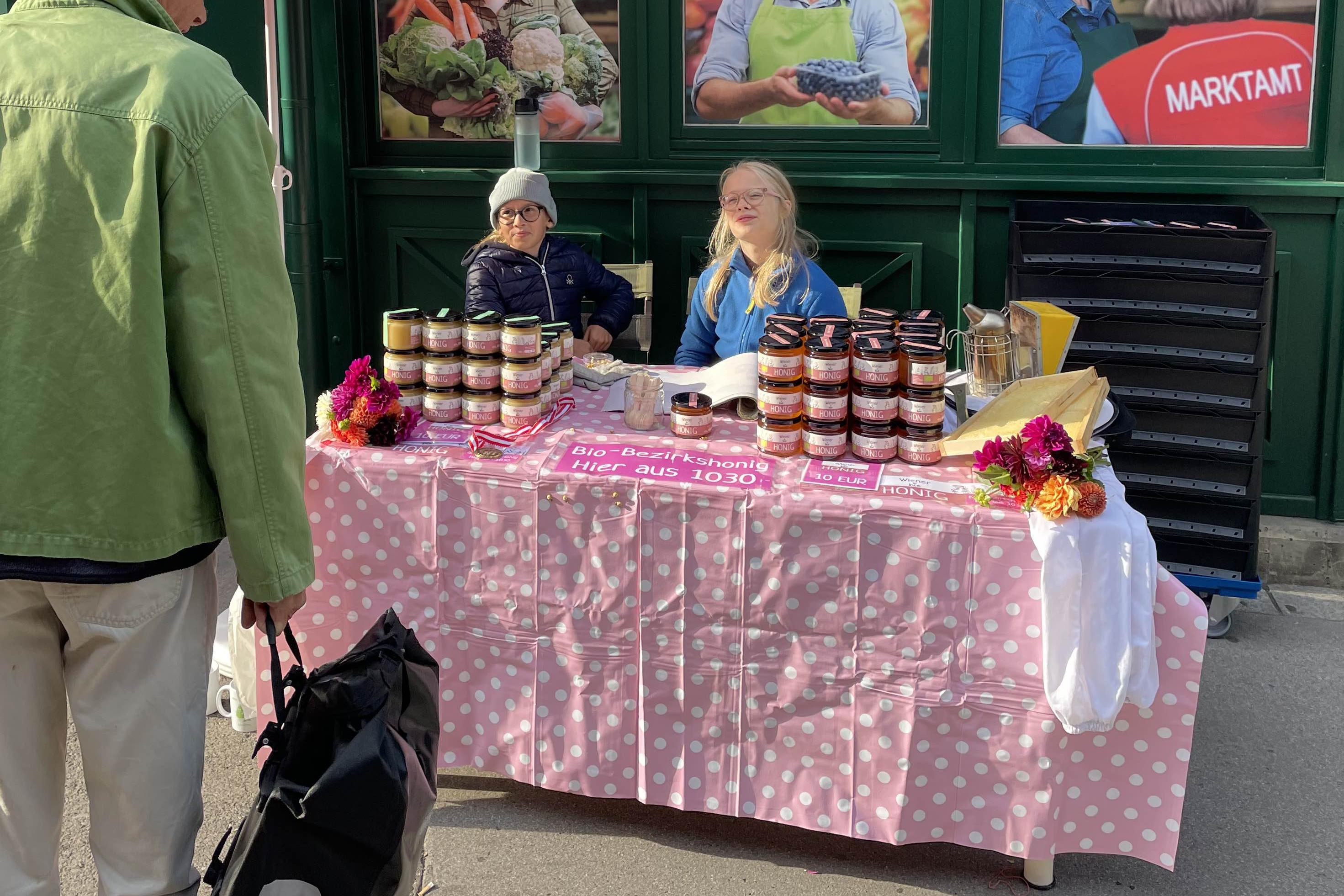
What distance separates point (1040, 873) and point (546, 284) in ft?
9.14

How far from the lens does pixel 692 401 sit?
3258 millimetres

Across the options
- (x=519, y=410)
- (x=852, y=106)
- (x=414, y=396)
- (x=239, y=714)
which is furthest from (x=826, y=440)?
(x=852, y=106)

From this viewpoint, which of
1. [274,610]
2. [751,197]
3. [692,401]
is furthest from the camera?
[751,197]

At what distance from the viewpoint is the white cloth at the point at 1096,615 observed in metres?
2.60

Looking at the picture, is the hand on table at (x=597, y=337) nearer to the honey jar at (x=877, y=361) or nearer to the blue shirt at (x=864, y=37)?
the blue shirt at (x=864, y=37)

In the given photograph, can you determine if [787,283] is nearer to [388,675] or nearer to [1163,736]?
[1163,736]

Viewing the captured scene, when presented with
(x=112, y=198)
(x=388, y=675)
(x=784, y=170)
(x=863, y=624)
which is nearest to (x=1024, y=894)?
(x=863, y=624)

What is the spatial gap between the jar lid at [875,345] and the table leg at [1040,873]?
126 cm

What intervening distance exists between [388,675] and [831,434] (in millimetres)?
1257

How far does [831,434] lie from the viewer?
2992mm

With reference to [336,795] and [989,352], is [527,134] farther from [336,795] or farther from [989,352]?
[336,795]

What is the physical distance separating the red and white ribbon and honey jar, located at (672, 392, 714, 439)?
1.20ft

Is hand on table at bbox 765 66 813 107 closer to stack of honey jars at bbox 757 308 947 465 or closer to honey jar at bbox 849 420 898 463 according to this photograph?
stack of honey jars at bbox 757 308 947 465

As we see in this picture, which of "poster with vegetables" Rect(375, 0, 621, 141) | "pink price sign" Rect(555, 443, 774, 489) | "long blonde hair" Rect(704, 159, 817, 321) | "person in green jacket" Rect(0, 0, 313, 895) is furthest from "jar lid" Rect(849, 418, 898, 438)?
"poster with vegetables" Rect(375, 0, 621, 141)
